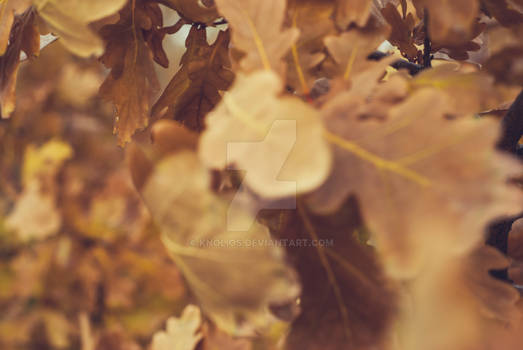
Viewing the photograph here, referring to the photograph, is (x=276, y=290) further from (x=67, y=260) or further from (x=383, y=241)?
(x=67, y=260)

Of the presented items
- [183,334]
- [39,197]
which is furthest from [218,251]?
[39,197]

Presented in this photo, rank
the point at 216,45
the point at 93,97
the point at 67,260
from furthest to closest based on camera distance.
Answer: the point at 93,97, the point at 67,260, the point at 216,45

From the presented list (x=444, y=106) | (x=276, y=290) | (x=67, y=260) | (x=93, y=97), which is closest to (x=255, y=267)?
(x=276, y=290)

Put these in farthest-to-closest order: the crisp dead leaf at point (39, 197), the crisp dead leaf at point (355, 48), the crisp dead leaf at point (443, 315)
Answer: the crisp dead leaf at point (39, 197) → the crisp dead leaf at point (355, 48) → the crisp dead leaf at point (443, 315)

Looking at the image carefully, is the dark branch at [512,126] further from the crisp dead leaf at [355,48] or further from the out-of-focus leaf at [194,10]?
the out-of-focus leaf at [194,10]

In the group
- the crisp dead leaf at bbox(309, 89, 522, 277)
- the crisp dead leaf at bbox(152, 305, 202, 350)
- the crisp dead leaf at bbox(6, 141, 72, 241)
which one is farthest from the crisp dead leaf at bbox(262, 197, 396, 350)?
the crisp dead leaf at bbox(6, 141, 72, 241)

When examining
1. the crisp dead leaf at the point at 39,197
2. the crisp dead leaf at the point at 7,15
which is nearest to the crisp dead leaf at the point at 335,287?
the crisp dead leaf at the point at 7,15

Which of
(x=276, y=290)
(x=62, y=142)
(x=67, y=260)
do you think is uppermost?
(x=276, y=290)
